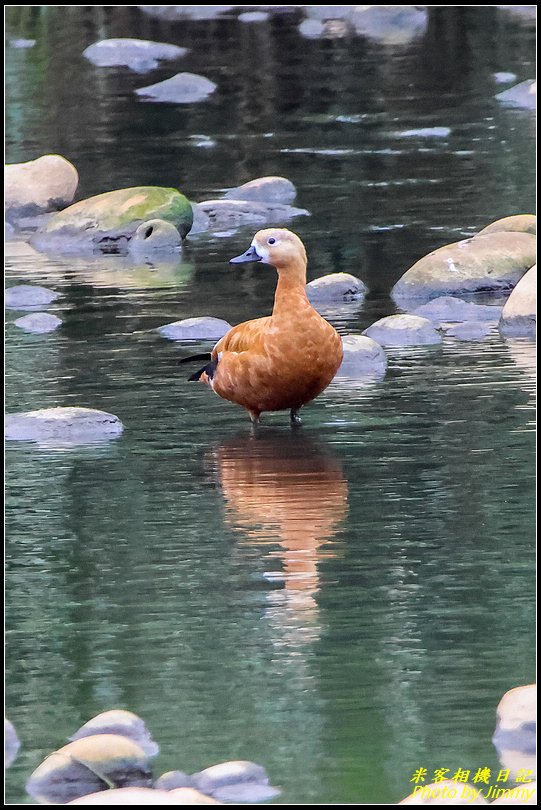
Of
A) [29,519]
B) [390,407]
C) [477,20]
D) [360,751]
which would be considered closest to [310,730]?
[360,751]

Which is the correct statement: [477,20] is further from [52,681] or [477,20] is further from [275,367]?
[52,681]

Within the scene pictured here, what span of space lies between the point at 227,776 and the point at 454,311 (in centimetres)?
665

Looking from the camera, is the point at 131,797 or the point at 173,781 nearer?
the point at 131,797

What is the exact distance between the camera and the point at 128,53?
83.7ft

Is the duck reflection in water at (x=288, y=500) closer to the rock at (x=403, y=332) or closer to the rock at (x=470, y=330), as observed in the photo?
the rock at (x=403, y=332)

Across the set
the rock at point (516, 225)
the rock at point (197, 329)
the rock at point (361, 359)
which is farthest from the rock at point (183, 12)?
the rock at point (361, 359)

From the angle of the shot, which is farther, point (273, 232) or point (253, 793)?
point (273, 232)

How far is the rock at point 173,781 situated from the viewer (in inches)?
203

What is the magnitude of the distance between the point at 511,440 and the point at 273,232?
159 cm

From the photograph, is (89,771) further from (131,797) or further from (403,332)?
(403,332)

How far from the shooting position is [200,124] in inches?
794

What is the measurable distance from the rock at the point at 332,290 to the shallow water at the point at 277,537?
220 millimetres

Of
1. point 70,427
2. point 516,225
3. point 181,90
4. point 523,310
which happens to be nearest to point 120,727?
point 70,427

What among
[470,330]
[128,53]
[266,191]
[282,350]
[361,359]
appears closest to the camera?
[282,350]
